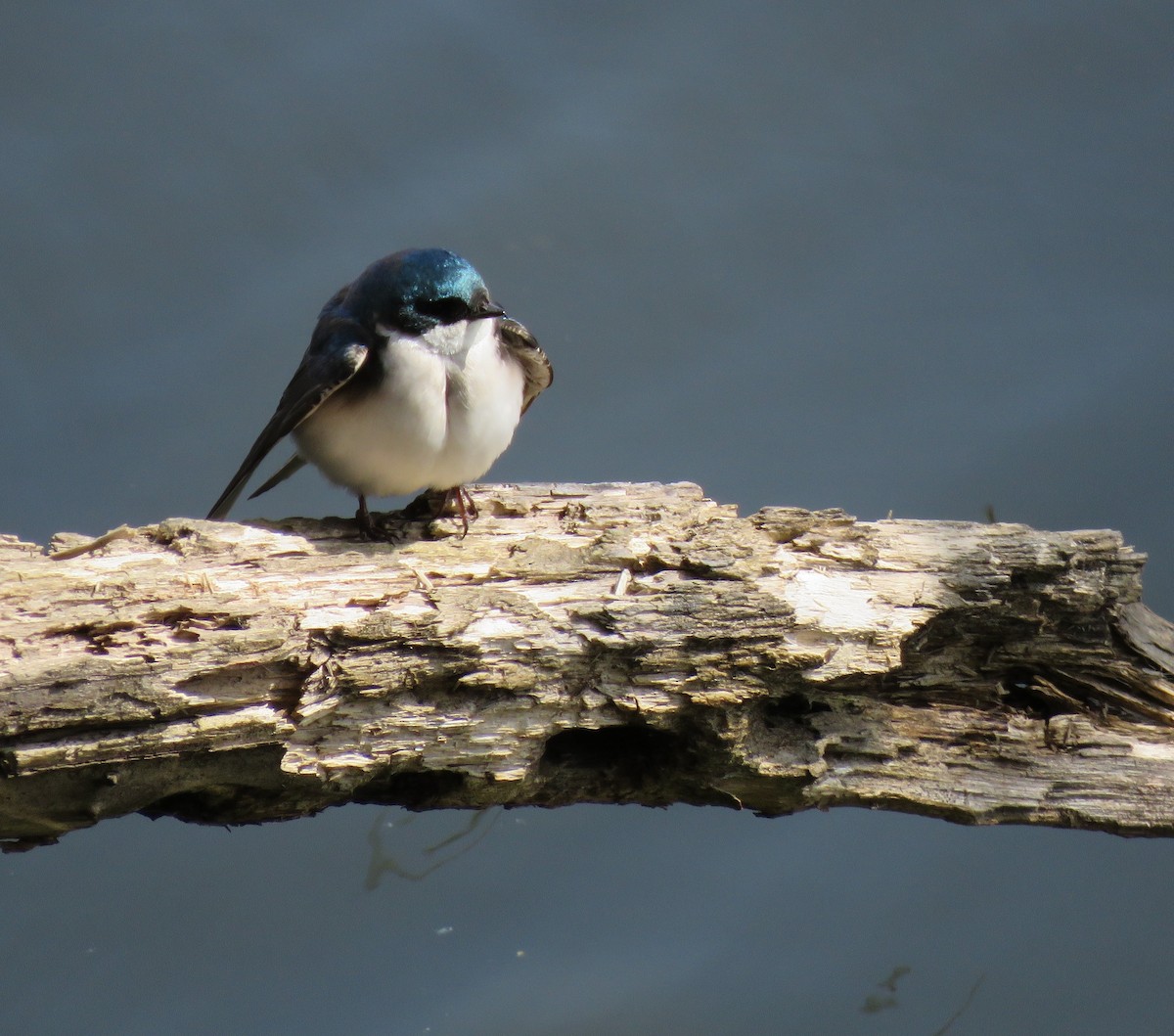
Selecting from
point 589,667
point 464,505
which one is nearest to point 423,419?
point 464,505

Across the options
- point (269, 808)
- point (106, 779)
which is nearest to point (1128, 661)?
point (269, 808)

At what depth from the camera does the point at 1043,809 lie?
2863mm

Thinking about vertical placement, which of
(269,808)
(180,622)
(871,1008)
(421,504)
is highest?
(421,504)

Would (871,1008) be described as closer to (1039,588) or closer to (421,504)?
(1039,588)

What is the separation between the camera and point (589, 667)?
2689 mm

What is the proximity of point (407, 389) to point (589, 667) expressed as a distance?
78cm

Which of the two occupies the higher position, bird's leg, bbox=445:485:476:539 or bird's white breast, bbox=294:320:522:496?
bird's white breast, bbox=294:320:522:496

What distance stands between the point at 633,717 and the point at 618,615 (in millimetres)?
203

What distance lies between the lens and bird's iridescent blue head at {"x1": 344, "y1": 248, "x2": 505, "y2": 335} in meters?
3.13

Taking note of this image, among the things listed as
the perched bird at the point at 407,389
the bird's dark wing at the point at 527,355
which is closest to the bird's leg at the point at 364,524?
the perched bird at the point at 407,389

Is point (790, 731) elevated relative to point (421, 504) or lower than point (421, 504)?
lower

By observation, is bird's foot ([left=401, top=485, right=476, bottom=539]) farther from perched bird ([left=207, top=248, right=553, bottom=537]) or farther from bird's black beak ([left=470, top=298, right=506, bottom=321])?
bird's black beak ([left=470, top=298, right=506, bottom=321])

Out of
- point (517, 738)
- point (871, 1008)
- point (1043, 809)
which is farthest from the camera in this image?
point (871, 1008)

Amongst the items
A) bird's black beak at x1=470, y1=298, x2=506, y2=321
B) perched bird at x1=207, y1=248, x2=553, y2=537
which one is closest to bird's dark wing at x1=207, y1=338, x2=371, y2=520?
perched bird at x1=207, y1=248, x2=553, y2=537
